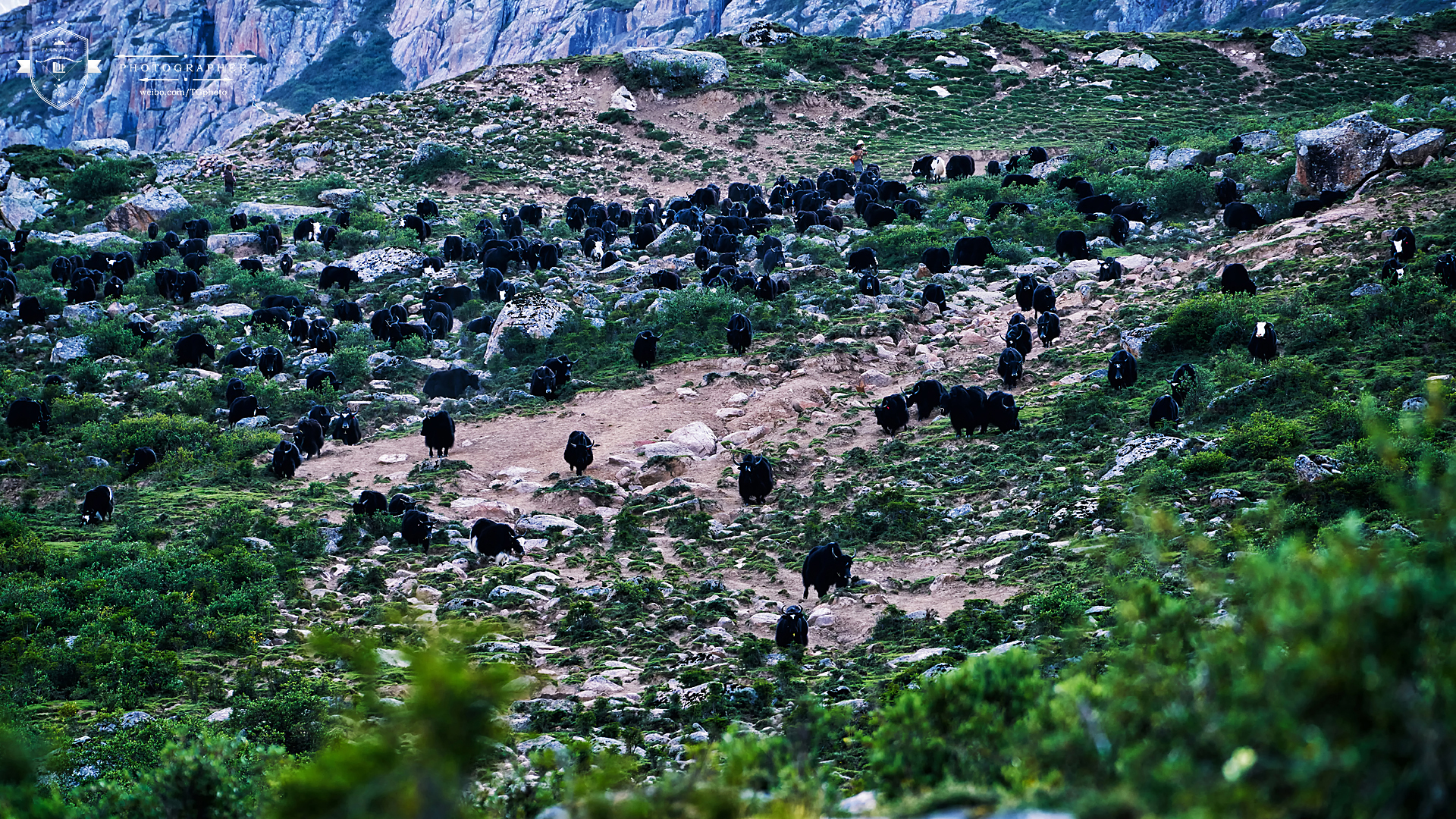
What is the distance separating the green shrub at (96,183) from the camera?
1217 inches

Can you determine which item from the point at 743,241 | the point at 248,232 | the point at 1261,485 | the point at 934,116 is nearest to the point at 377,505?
the point at 1261,485

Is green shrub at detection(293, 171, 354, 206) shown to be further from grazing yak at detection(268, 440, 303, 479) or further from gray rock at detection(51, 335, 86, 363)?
grazing yak at detection(268, 440, 303, 479)

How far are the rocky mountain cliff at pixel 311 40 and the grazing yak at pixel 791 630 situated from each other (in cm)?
9335

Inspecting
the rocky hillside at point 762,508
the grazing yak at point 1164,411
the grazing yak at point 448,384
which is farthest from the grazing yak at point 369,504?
the grazing yak at point 1164,411

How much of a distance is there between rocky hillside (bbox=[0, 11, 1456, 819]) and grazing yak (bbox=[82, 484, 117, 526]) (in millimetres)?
294

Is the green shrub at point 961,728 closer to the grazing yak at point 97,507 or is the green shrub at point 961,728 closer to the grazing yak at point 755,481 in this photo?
the grazing yak at point 755,481

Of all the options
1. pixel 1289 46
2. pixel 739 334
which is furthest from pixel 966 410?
pixel 1289 46

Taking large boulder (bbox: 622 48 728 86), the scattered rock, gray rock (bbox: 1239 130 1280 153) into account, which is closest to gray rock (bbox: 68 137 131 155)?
large boulder (bbox: 622 48 728 86)

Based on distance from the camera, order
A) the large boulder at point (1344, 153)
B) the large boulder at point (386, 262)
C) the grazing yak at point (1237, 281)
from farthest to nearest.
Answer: the large boulder at point (386, 262), the large boulder at point (1344, 153), the grazing yak at point (1237, 281)

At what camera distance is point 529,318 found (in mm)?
18922

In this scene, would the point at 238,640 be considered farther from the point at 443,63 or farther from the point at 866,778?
the point at 443,63

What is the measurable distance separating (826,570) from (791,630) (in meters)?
1.20

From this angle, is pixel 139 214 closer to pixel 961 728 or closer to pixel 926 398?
pixel 926 398

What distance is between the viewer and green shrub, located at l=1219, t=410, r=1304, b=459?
9.95 meters
